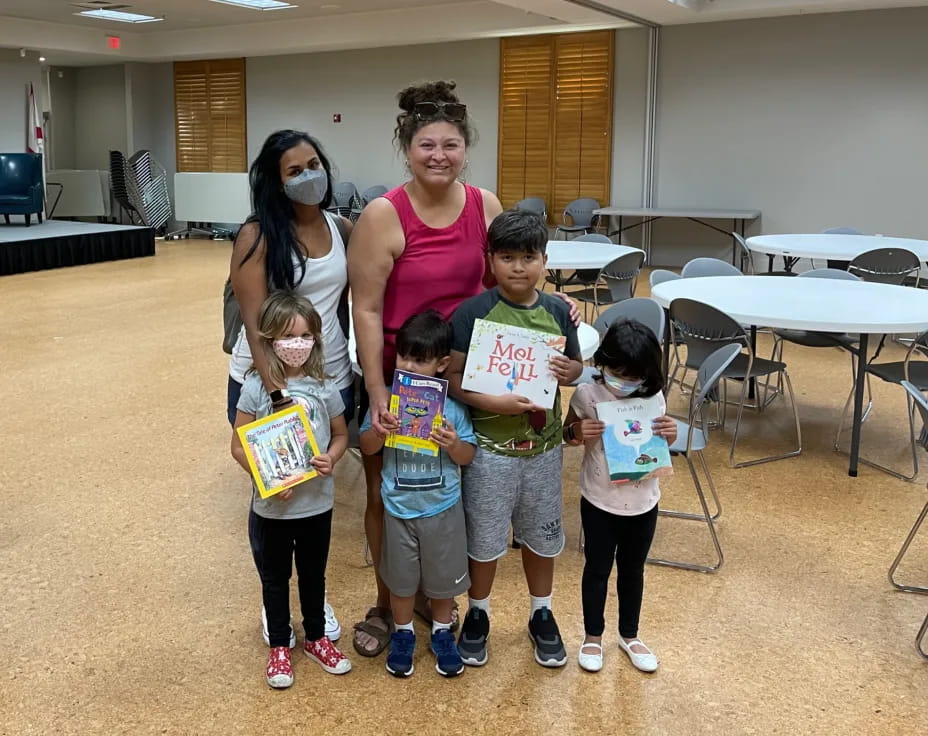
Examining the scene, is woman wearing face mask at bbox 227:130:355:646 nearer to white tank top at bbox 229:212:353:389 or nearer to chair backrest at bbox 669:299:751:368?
white tank top at bbox 229:212:353:389

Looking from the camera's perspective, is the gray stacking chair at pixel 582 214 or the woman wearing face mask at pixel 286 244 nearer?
the woman wearing face mask at pixel 286 244

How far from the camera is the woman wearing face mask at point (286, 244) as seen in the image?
2322mm

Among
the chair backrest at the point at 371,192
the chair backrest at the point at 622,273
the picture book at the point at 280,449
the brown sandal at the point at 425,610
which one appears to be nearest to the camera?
the picture book at the point at 280,449

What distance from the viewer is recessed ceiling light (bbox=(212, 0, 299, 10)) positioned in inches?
431

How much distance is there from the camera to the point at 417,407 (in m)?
2.24

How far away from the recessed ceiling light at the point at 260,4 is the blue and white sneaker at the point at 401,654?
33.3 feet

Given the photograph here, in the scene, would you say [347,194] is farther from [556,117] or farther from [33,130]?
[33,130]

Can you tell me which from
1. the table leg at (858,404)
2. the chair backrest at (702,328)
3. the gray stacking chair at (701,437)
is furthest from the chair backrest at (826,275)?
the gray stacking chair at (701,437)

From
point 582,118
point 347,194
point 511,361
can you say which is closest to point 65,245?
point 347,194

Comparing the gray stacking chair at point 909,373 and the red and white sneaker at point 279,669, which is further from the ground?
the gray stacking chair at point 909,373

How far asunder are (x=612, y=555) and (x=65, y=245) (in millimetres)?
10184

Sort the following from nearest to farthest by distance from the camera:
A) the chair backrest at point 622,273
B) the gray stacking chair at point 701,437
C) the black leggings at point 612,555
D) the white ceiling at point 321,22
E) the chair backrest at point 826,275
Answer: the black leggings at point 612,555
the gray stacking chair at point 701,437
the chair backrest at point 826,275
the chair backrest at point 622,273
the white ceiling at point 321,22

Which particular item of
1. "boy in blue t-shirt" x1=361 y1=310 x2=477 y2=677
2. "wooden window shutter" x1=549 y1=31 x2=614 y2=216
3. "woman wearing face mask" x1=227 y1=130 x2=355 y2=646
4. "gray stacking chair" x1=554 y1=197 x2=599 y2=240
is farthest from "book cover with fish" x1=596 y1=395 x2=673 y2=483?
"wooden window shutter" x1=549 y1=31 x2=614 y2=216

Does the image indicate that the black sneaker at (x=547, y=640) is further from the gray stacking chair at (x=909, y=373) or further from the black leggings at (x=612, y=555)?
the gray stacking chair at (x=909, y=373)
